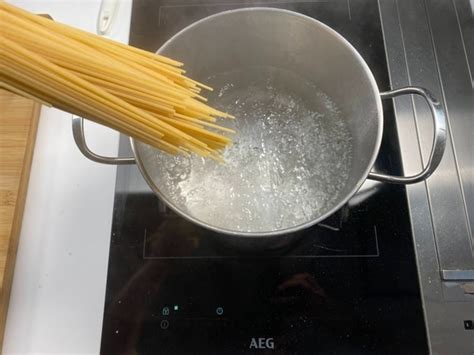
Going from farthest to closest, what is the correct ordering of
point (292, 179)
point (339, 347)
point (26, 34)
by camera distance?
point (292, 179)
point (339, 347)
point (26, 34)

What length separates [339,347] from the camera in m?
0.50

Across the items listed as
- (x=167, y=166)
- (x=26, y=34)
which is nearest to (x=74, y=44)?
(x=26, y=34)

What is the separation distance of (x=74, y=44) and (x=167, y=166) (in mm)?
250

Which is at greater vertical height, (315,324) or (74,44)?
(74,44)

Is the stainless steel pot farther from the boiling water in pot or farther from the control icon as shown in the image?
the control icon

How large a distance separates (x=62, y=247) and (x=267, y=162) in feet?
1.00

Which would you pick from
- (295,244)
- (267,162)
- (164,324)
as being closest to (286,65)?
Answer: (267,162)

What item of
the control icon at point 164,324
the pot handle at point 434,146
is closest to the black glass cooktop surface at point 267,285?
the control icon at point 164,324

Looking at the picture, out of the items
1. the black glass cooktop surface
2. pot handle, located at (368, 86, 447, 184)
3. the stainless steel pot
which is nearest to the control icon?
the black glass cooktop surface

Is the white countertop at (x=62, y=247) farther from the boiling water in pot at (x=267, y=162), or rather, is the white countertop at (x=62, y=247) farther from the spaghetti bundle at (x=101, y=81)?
the spaghetti bundle at (x=101, y=81)

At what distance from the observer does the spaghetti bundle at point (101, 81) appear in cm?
Answer: 35

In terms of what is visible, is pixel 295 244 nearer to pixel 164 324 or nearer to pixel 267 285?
pixel 267 285

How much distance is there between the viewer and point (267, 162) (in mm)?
621

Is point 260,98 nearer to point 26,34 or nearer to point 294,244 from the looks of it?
point 294,244
